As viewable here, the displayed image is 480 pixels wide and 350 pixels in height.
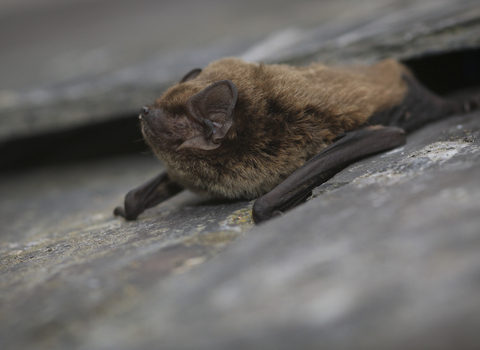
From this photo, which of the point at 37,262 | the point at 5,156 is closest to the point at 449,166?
the point at 37,262

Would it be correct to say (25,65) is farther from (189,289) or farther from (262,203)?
(189,289)

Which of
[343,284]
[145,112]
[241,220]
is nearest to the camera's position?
[343,284]

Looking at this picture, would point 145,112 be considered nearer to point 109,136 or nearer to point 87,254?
point 87,254

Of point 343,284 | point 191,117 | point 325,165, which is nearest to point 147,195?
point 191,117

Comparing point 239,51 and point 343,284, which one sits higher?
point 239,51

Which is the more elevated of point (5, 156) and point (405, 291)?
point (5, 156)

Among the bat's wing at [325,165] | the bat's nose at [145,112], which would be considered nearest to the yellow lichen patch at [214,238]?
the bat's wing at [325,165]
